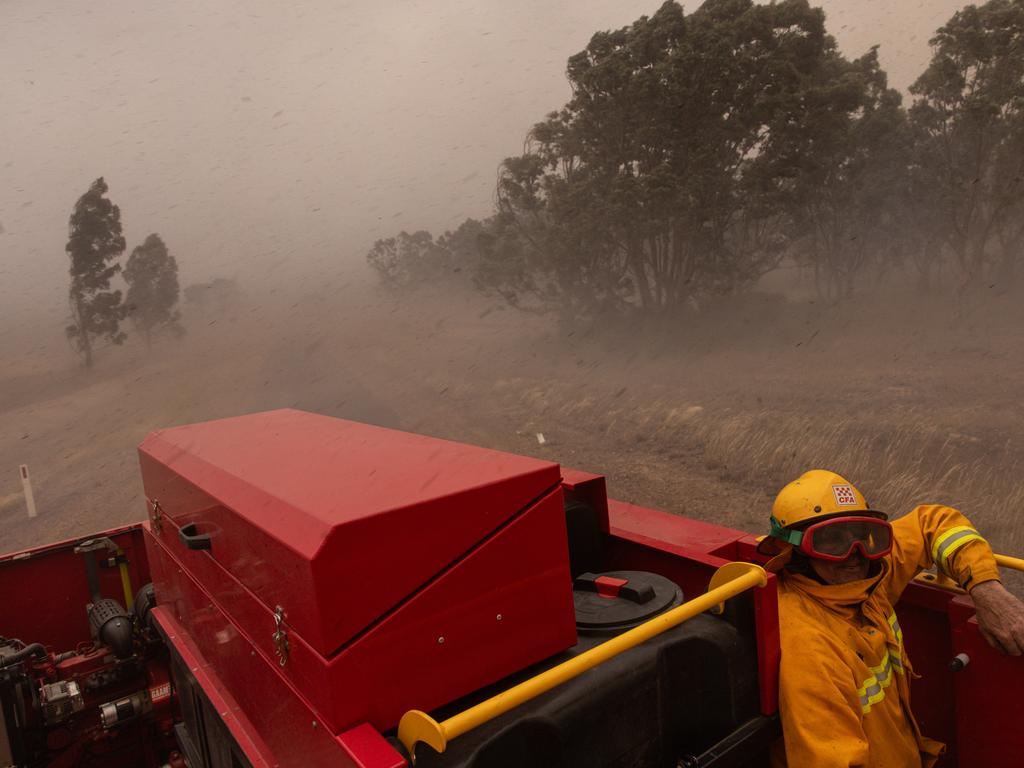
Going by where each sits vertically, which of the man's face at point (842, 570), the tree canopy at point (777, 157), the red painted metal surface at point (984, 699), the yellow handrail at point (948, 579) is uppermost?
the tree canopy at point (777, 157)

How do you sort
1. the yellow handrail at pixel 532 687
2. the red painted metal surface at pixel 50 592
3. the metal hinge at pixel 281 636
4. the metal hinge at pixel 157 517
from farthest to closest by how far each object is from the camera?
the red painted metal surface at pixel 50 592, the metal hinge at pixel 157 517, the metal hinge at pixel 281 636, the yellow handrail at pixel 532 687

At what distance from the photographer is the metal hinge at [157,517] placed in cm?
285

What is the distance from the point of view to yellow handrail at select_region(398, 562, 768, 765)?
121 centimetres

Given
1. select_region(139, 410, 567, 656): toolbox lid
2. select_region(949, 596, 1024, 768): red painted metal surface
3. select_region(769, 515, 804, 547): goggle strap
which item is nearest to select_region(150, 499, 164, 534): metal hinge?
select_region(139, 410, 567, 656): toolbox lid

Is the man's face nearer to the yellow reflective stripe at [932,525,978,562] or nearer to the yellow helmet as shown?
the yellow helmet

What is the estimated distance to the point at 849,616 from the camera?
2.05 meters

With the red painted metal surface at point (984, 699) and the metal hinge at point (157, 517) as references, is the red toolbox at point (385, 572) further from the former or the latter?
the red painted metal surface at point (984, 699)

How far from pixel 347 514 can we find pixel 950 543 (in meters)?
1.87

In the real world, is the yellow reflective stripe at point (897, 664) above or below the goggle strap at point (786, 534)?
below

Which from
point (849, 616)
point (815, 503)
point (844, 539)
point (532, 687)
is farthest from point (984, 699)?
point (532, 687)

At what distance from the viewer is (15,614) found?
12.2 ft

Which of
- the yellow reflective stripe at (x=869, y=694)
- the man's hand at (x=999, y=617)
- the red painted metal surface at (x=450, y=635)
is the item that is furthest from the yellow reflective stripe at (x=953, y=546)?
the red painted metal surface at (x=450, y=635)

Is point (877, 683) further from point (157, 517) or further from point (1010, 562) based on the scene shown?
point (157, 517)

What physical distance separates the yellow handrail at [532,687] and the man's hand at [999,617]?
811mm
